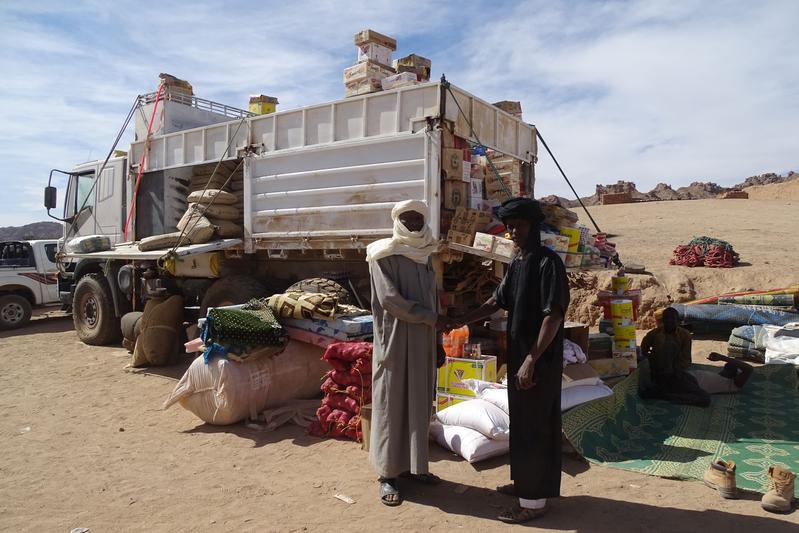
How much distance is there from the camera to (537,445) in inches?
121

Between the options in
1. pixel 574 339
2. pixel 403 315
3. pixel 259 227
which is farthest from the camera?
pixel 259 227

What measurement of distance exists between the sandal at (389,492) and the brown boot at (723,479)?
179cm

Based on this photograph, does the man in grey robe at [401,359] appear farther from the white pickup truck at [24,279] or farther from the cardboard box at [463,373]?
the white pickup truck at [24,279]

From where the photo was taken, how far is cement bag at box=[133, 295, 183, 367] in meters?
7.11

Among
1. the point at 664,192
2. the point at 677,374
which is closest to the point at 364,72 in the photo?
the point at 677,374

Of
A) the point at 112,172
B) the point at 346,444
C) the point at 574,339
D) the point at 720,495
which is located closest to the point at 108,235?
the point at 112,172

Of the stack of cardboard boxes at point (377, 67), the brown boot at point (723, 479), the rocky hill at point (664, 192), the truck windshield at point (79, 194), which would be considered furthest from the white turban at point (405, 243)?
the rocky hill at point (664, 192)

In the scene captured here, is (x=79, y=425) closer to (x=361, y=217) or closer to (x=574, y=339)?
(x=361, y=217)

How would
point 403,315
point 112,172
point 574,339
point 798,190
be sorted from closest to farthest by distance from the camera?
1. point 403,315
2. point 574,339
3. point 112,172
4. point 798,190

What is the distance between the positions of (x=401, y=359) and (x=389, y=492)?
0.76m

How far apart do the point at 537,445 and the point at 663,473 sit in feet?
3.78

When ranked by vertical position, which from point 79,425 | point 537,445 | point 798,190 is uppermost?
point 798,190

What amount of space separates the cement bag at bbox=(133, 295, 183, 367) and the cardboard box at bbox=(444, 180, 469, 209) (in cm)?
378

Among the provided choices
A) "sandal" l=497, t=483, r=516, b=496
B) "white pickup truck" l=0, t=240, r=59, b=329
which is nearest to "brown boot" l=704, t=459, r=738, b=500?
"sandal" l=497, t=483, r=516, b=496
